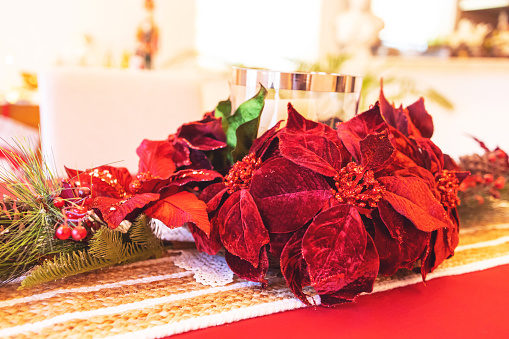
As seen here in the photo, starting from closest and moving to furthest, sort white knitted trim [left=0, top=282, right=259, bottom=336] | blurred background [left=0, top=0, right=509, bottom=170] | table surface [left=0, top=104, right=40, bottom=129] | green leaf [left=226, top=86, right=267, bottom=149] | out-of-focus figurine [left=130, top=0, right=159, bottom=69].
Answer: white knitted trim [left=0, top=282, right=259, bottom=336]
green leaf [left=226, top=86, right=267, bottom=149]
table surface [left=0, top=104, right=40, bottom=129]
blurred background [left=0, top=0, right=509, bottom=170]
out-of-focus figurine [left=130, top=0, right=159, bottom=69]

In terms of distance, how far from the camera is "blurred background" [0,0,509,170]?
8.75 ft

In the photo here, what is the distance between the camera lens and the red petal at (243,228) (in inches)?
13.1

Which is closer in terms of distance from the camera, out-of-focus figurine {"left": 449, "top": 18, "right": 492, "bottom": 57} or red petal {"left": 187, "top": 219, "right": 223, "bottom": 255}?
red petal {"left": 187, "top": 219, "right": 223, "bottom": 255}

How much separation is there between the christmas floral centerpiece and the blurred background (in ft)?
5.83

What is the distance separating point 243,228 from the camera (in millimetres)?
341

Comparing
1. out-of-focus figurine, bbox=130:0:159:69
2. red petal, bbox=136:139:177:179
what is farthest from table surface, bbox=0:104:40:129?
red petal, bbox=136:139:177:179

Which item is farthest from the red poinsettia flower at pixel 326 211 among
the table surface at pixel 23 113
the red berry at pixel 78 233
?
the table surface at pixel 23 113

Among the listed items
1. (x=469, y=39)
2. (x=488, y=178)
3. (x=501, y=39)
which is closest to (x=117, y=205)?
(x=488, y=178)

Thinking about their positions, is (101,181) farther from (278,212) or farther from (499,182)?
(499,182)

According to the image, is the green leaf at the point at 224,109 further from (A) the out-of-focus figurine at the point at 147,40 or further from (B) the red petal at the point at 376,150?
(A) the out-of-focus figurine at the point at 147,40

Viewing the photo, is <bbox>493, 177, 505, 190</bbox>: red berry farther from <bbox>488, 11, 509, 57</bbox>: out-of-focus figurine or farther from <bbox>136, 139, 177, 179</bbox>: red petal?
<bbox>488, 11, 509, 57</bbox>: out-of-focus figurine

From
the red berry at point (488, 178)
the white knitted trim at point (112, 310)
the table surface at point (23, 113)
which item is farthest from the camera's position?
the table surface at point (23, 113)

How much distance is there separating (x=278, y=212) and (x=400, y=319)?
14 centimetres

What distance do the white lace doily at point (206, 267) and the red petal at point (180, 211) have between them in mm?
70
